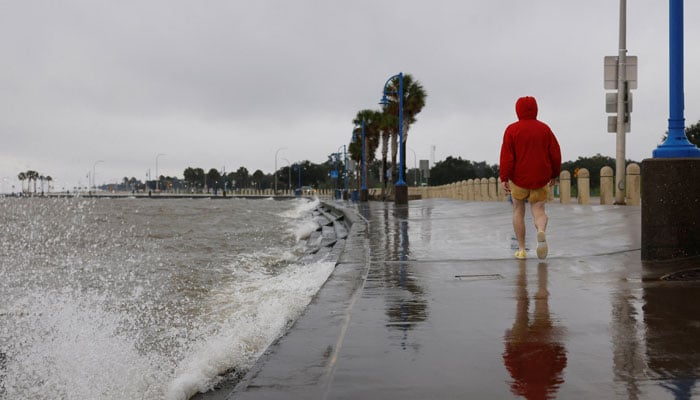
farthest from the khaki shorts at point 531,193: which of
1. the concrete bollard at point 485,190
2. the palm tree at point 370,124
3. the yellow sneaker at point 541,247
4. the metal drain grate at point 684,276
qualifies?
the palm tree at point 370,124

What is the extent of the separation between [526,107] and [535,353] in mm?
4852

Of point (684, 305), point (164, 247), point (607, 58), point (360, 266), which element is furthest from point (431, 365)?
point (607, 58)

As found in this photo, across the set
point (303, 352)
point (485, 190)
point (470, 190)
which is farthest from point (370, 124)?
point (303, 352)

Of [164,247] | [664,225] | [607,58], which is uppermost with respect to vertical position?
[607,58]

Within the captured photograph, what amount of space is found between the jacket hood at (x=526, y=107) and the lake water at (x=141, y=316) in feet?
9.92

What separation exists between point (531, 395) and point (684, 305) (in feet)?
8.74

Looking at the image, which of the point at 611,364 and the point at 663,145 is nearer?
the point at 611,364

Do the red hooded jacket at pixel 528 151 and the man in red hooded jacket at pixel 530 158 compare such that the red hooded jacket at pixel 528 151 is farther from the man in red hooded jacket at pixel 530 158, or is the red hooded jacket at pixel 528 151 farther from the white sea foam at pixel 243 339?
the white sea foam at pixel 243 339

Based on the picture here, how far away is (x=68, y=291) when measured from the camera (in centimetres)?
973

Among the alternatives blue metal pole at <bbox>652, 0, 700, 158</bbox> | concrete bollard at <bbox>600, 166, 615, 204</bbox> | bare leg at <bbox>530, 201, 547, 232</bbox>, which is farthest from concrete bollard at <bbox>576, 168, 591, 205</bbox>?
bare leg at <bbox>530, 201, 547, 232</bbox>

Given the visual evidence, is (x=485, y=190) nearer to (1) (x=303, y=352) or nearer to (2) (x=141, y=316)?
(2) (x=141, y=316)

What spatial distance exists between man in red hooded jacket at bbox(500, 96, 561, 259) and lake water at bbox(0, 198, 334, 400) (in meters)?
2.53

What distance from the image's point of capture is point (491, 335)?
12.9ft

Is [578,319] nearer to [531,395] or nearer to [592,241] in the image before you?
[531,395]
